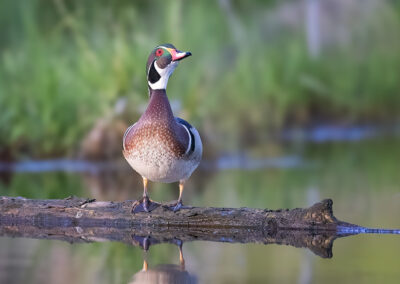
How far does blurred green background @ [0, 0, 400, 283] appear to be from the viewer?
258 inches

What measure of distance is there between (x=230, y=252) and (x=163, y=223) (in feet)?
2.46

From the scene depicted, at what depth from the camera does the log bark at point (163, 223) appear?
6930 millimetres

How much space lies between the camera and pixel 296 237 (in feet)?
22.6

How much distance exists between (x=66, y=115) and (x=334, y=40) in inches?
258

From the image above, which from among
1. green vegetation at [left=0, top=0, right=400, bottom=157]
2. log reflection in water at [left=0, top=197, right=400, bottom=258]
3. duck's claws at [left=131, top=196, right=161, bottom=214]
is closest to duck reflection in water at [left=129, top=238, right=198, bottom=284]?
log reflection in water at [left=0, top=197, right=400, bottom=258]

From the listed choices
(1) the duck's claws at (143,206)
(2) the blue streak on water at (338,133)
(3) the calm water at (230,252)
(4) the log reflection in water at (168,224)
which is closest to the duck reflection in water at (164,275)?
(3) the calm water at (230,252)

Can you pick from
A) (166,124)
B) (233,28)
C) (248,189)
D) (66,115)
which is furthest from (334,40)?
(166,124)

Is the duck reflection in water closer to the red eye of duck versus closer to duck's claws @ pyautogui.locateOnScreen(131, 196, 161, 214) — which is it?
duck's claws @ pyautogui.locateOnScreen(131, 196, 161, 214)

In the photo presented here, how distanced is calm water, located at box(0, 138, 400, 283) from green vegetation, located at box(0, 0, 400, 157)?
2411 mm

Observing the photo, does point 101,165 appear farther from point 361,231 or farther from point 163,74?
point 361,231

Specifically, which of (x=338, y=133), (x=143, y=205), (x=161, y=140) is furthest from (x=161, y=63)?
(x=338, y=133)

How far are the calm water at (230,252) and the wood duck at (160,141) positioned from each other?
553 millimetres

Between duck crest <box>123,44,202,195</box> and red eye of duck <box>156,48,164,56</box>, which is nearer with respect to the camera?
duck crest <box>123,44,202,195</box>

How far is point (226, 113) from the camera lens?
48.2 feet
